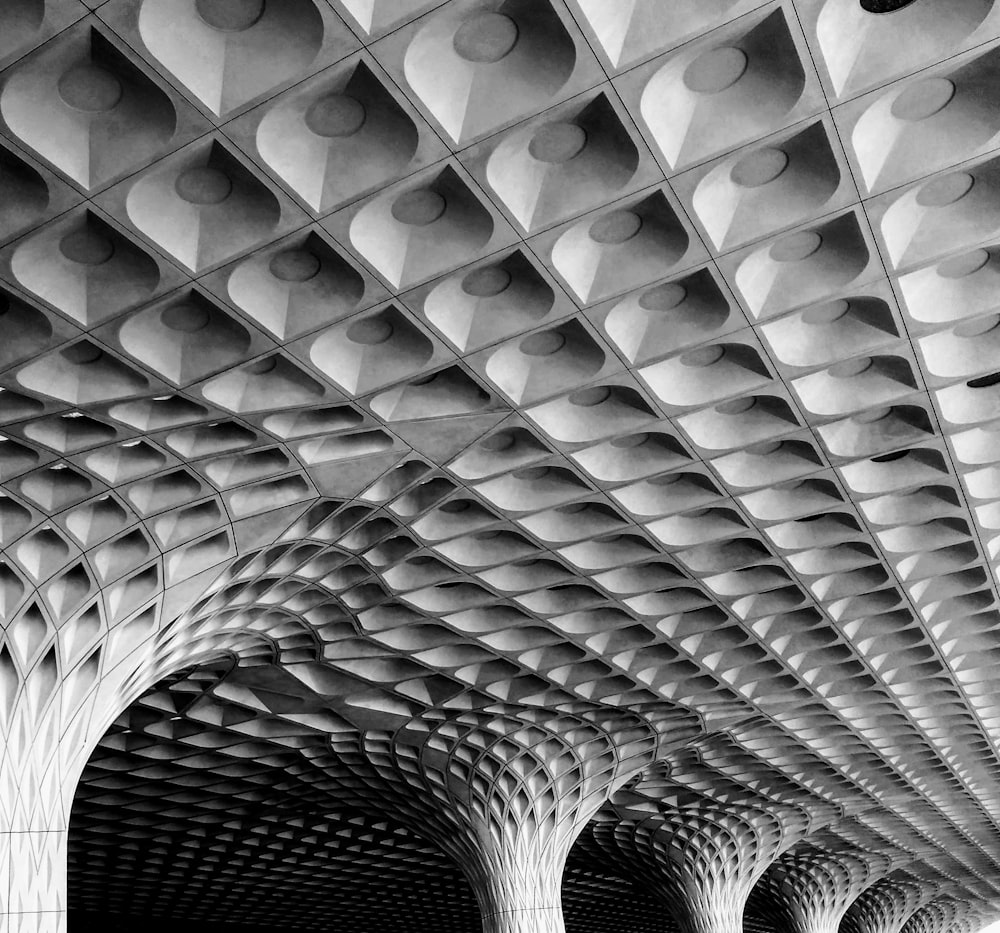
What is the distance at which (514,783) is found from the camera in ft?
138

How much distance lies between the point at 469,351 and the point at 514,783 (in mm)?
28289

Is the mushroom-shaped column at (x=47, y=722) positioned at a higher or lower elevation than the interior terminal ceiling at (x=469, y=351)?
lower

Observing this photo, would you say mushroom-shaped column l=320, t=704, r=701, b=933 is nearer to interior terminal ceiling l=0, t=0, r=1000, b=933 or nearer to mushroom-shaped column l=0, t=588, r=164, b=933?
interior terminal ceiling l=0, t=0, r=1000, b=933

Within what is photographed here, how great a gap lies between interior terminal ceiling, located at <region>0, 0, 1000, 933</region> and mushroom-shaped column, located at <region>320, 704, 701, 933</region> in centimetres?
560

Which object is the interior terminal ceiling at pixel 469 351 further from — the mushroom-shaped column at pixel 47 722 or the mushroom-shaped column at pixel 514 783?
the mushroom-shaped column at pixel 514 783

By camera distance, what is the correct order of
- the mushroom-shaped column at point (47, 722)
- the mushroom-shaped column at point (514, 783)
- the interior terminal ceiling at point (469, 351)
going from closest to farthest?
1. the interior terminal ceiling at point (469, 351)
2. the mushroom-shaped column at point (47, 722)
3. the mushroom-shaped column at point (514, 783)

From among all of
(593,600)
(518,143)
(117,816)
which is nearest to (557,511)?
(593,600)

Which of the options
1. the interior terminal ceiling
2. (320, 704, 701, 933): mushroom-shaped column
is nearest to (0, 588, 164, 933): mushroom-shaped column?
the interior terminal ceiling

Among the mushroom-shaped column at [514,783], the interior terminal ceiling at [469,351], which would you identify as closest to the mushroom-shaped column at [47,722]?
the interior terminal ceiling at [469,351]

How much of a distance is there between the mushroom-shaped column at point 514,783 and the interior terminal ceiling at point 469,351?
5.60 metres

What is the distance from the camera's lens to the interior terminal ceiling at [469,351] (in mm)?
12680

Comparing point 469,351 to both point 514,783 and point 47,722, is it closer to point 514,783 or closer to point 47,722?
point 47,722

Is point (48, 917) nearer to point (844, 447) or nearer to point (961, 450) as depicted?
point (844, 447)

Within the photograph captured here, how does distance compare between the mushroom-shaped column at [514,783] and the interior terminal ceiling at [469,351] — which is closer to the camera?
the interior terminal ceiling at [469,351]
